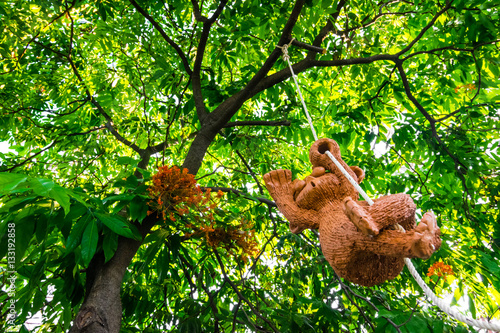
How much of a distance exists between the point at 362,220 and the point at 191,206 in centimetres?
120

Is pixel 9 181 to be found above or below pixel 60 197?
above

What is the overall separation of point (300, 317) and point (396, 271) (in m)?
1.18

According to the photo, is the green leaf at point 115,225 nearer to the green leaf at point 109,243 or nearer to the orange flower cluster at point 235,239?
the green leaf at point 109,243

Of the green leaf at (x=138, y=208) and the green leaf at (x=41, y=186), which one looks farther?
the green leaf at (x=138, y=208)

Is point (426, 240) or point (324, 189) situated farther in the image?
point (324, 189)

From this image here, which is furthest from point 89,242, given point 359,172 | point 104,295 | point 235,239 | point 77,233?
point 359,172

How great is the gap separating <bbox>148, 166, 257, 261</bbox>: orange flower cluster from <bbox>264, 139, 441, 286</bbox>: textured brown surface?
0.57 m

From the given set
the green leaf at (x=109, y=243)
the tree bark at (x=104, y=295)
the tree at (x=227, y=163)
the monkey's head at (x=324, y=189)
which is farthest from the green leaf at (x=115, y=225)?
the monkey's head at (x=324, y=189)

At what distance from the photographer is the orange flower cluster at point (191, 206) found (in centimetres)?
189

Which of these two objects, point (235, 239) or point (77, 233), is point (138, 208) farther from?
point (235, 239)

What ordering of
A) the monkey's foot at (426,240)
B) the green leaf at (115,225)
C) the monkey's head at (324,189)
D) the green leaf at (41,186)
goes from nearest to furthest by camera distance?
the monkey's foot at (426,240)
the green leaf at (41,186)
the monkey's head at (324,189)
the green leaf at (115,225)

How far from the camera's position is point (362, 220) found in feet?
3.42

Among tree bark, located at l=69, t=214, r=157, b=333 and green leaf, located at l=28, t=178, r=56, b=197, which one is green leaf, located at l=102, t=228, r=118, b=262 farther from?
green leaf, located at l=28, t=178, r=56, b=197

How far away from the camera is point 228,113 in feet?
8.80
